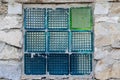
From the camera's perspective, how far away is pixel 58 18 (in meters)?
3.64

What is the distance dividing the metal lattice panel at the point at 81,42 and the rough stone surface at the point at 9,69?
0.49m

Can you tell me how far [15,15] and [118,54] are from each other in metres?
0.91

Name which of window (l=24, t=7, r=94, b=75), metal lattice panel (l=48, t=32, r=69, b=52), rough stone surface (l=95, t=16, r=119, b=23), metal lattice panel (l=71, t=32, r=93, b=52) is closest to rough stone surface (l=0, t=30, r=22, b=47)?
window (l=24, t=7, r=94, b=75)

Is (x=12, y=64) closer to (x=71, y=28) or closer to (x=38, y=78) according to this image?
(x=38, y=78)

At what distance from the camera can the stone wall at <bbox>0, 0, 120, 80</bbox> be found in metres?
3.51

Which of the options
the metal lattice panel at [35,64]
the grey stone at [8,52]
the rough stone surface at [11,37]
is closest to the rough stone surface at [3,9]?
the rough stone surface at [11,37]

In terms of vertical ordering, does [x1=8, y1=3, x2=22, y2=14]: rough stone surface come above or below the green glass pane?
above

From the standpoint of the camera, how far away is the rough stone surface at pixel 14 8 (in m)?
3.54

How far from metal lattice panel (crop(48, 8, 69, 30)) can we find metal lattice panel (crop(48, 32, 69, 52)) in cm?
6

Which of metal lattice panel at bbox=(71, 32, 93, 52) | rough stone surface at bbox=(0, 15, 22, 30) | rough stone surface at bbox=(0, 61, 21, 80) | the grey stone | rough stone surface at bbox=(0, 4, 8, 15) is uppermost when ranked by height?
rough stone surface at bbox=(0, 4, 8, 15)

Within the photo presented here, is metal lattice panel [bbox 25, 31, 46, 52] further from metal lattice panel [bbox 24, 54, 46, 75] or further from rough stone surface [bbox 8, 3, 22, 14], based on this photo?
rough stone surface [bbox 8, 3, 22, 14]

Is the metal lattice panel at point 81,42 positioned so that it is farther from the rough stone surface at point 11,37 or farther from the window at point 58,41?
the rough stone surface at point 11,37

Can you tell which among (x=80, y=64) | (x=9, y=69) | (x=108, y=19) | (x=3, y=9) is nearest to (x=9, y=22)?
(x=3, y=9)

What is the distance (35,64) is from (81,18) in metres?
0.55
